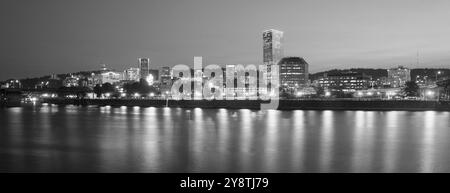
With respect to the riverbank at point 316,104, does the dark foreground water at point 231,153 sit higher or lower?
lower

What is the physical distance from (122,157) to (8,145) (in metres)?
8.58

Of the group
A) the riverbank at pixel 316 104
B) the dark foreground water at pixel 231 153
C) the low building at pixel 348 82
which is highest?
the low building at pixel 348 82

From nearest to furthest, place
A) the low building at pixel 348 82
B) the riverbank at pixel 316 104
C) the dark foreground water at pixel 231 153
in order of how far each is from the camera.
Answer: the dark foreground water at pixel 231 153 → the riverbank at pixel 316 104 → the low building at pixel 348 82

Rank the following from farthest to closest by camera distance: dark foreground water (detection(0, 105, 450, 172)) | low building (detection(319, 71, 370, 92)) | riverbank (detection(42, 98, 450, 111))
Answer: low building (detection(319, 71, 370, 92)) < riverbank (detection(42, 98, 450, 111)) < dark foreground water (detection(0, 105, 450, 172))

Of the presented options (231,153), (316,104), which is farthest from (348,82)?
(231,153)

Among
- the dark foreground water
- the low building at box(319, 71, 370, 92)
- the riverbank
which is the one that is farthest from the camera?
the low building at box(319, 71, 370, 92)

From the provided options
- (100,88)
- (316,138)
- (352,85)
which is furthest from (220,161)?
(352,85)

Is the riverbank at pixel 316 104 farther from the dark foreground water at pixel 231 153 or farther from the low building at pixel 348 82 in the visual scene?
the low building at pixel 348 82

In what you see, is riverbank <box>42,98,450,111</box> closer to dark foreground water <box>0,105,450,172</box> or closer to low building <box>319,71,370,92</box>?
dark foreground water <box>0,105,450,172</box>

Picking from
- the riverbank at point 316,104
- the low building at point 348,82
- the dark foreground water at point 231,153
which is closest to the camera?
the dark foreground water at point 231,153

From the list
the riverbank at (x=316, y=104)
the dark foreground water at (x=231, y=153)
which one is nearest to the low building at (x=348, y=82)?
the riverbank at (x=316, y=104)

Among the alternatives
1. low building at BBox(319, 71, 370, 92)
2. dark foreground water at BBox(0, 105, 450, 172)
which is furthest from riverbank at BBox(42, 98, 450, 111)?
low building at BBox(319, 71, 370, 92)

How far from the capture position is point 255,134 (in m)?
28.2

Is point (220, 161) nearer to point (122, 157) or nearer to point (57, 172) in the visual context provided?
point (122, 157)
